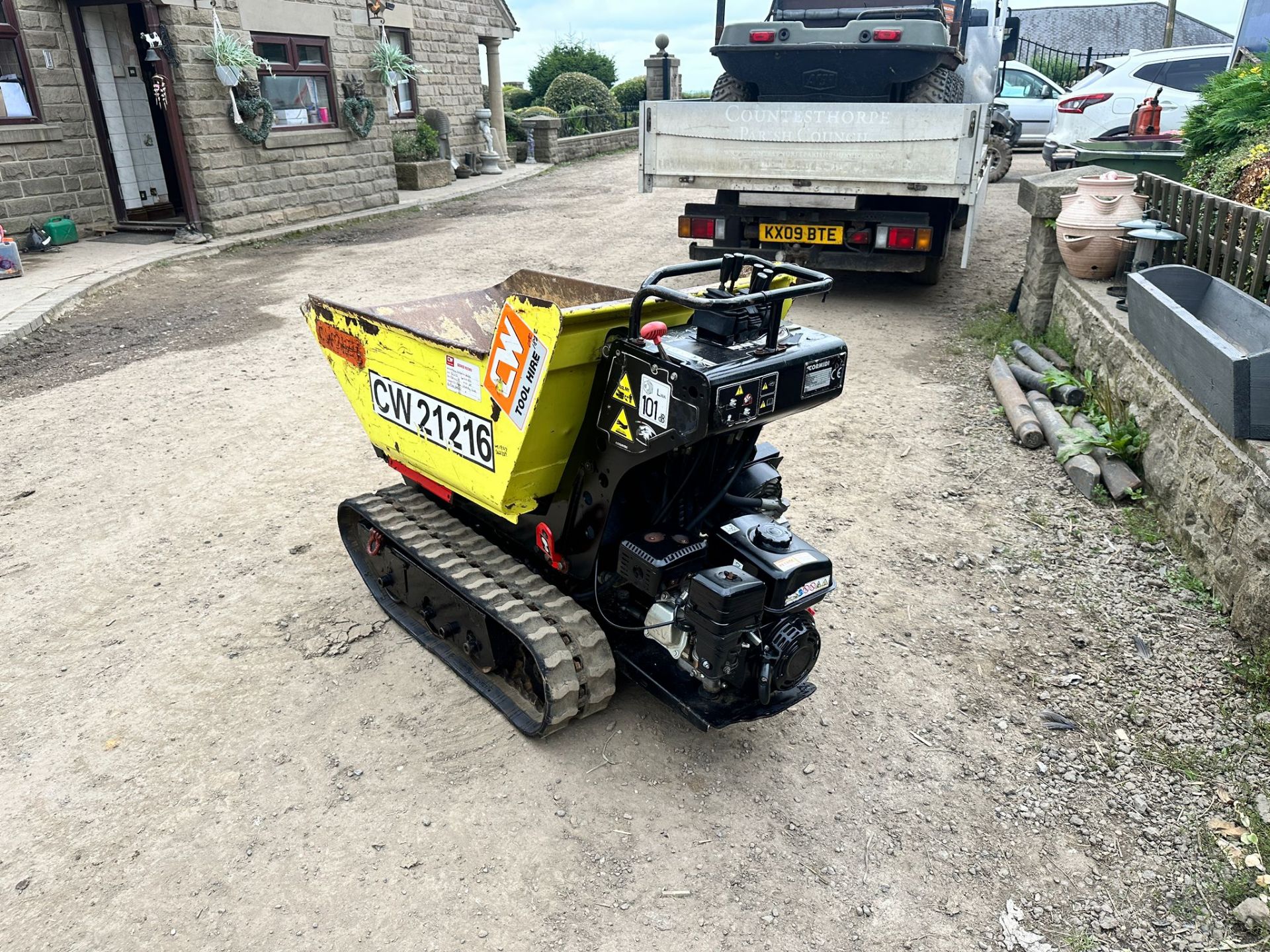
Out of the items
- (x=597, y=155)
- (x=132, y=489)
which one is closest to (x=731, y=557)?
(x=132, y=489)

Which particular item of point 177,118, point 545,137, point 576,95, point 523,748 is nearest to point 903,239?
point 523,748

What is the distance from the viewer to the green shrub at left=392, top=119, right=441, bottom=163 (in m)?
17.1

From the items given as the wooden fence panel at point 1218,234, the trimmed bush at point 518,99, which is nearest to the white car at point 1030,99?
the wooden fence panel at point 1218,234

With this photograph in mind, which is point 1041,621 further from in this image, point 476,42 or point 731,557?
point 476,42

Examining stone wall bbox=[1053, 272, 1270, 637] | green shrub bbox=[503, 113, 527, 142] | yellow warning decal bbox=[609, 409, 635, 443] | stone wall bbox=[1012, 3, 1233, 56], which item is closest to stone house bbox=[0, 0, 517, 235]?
green shrub bbox=[503, 113, 527, 142]

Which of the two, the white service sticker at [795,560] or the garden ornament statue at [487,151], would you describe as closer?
the white service sticker at [795,560]

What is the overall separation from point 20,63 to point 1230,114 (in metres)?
12.8

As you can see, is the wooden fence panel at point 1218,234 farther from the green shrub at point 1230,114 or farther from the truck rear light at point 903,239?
the truck rear light at point 903,239

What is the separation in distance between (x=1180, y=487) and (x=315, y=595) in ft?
13.6

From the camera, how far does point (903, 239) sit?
7.92 metres

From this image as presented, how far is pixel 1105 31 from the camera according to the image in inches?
1622

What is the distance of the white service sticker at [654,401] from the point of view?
2643mm

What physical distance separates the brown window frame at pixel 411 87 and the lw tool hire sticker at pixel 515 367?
53.3 ft

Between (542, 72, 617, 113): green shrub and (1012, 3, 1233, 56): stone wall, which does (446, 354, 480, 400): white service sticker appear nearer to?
(542, 72, 617, 113): green shrub
